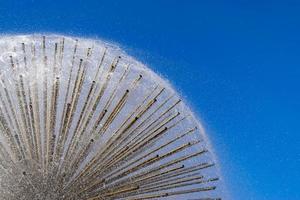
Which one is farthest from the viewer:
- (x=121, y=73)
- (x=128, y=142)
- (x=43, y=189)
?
(x=121, y=73)

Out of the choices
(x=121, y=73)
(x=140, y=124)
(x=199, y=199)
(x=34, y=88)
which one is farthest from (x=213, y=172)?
(x=34, y=88)

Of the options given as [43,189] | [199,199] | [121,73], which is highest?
[121,73]

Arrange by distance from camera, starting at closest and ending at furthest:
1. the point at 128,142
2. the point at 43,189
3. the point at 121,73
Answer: the point at 43,189
the point at 128,142
the point at 121,73

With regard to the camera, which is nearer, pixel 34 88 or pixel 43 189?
pixel 43 189

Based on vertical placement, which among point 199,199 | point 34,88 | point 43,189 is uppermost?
point 34,88

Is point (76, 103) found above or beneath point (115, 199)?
above

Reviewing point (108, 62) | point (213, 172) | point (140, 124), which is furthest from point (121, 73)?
point (213, 172)

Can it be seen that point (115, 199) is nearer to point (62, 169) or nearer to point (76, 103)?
point (62, 169)

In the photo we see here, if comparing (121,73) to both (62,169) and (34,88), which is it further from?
(62,169)

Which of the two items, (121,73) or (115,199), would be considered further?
(121,73)
